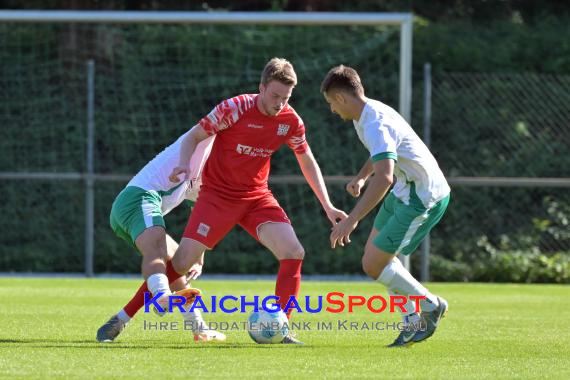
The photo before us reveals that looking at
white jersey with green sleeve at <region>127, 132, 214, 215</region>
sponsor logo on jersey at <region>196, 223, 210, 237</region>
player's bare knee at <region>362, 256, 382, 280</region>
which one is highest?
white jersey with green sleeve at <region>127, 132, 214, 215</region>

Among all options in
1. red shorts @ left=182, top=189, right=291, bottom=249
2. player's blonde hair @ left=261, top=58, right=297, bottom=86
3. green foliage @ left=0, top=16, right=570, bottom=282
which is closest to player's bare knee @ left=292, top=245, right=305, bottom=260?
red shorts @ left=182, top=189, right=291, bottom=249

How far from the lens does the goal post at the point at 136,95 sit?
1508cm

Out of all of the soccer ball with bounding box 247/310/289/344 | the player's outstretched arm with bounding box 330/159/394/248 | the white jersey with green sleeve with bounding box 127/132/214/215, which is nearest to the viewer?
the player's outstretched arm with bounding box 330/159/394/248

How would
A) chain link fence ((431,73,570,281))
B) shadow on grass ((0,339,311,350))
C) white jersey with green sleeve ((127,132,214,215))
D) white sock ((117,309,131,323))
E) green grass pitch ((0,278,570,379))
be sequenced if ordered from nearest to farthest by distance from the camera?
green grass pitch ((0,278,570,379))
shadow on grass ((0,339,311,350))
white sock ((117,309,131,323))
white jersey with green sleeve ((127,132,214,215))
chain link fence ((431,73,570,281))

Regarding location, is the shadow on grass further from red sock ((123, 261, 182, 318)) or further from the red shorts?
the red shorts

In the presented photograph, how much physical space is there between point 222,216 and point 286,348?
101 cm

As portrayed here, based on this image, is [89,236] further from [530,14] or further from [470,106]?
[530,14]

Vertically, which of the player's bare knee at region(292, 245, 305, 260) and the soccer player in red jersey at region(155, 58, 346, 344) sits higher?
the soccer player in red jersey at region(155, 58, 346, 344)

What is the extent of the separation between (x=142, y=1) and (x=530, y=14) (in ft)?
19.1

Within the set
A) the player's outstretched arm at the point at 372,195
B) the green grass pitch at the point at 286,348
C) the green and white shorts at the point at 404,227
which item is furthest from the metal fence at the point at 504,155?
the player's outstretched arm at the point at 372,195

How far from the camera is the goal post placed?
49.5ft

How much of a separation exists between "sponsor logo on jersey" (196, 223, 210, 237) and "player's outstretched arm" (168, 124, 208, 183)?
1.04ft

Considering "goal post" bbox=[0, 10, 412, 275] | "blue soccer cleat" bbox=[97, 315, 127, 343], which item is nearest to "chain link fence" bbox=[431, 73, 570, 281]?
"goal post" bbox=[0, 10, 412, 275]

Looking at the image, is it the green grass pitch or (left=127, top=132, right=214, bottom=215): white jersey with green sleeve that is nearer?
the green grass pitch
